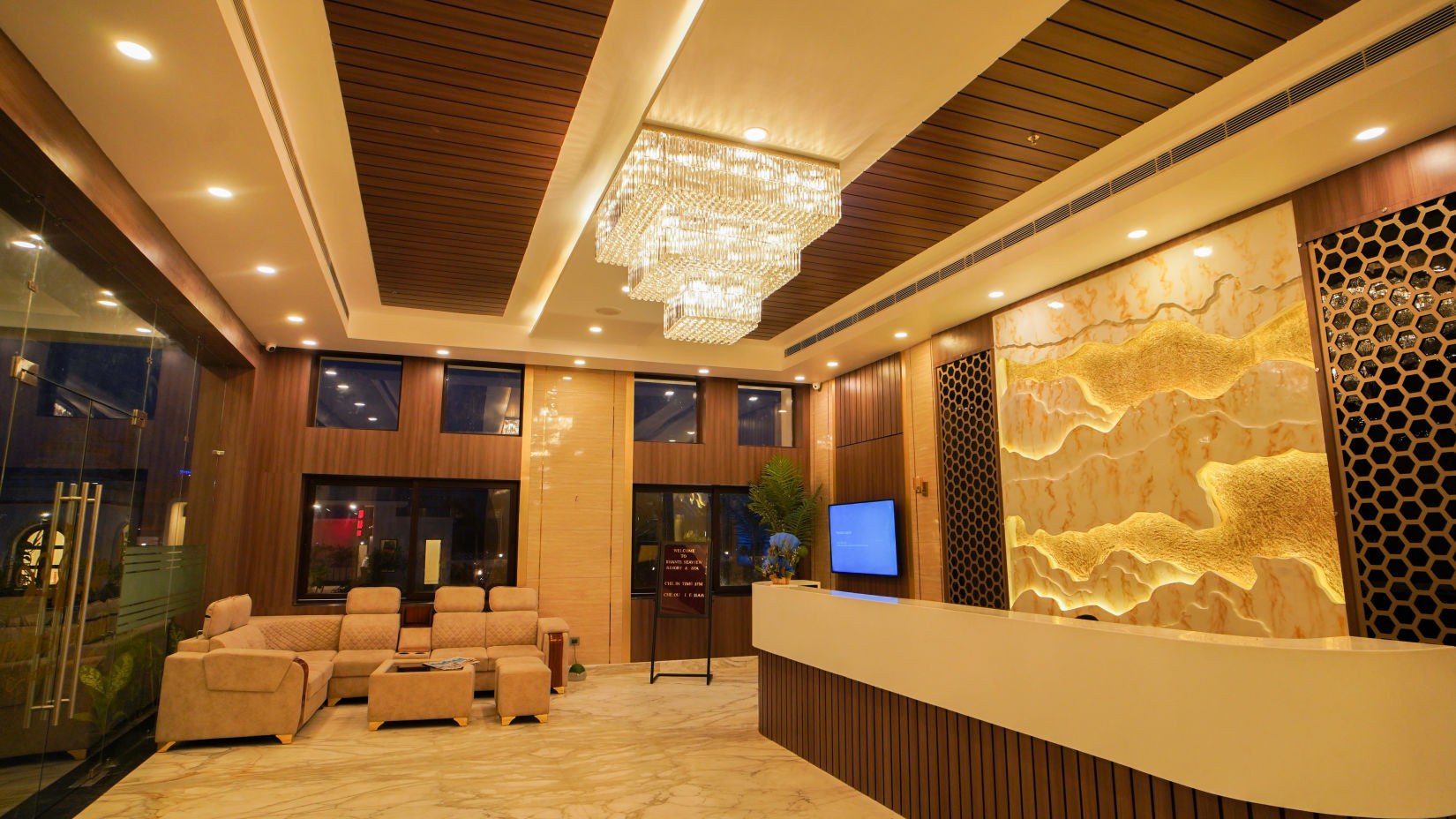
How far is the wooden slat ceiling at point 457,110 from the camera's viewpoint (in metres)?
3.29

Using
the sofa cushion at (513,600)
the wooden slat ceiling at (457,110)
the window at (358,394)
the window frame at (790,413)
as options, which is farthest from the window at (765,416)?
the wooden slat ceiling at (457,110)

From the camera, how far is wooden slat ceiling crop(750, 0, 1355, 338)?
3.26 m

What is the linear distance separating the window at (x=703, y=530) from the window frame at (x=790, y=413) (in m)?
0.66

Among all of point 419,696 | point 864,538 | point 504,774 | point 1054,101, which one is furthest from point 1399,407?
point 419,696

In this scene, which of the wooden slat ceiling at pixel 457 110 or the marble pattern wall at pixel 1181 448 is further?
the marble pattern wall at pixel 1181 448

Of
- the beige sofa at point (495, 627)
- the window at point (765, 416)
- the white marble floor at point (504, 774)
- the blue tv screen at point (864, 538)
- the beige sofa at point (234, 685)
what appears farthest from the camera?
the window at point (765, 416)

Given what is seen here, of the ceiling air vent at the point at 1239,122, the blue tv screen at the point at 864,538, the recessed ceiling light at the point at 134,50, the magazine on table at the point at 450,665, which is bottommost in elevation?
the magazine on table at the point at 450,665

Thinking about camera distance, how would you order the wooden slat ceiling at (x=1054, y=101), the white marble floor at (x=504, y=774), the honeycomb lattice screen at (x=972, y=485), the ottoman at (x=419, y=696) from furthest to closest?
the honeycomb lattice screen at (x=972, y=485)
the ottoman at (x=419, y=696)
the white marble floor at (x=504, y=774)
the wooden slat ceiling at (x=1054, y=101)

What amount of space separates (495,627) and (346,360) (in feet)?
11.0

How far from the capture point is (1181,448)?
4.76 m

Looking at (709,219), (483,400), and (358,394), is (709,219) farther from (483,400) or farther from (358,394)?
(358,394)

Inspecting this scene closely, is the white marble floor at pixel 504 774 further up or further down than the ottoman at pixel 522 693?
further down

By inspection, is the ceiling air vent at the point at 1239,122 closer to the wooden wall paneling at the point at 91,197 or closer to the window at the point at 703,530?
the window at the point at 703,530

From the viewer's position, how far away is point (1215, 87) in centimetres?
378
